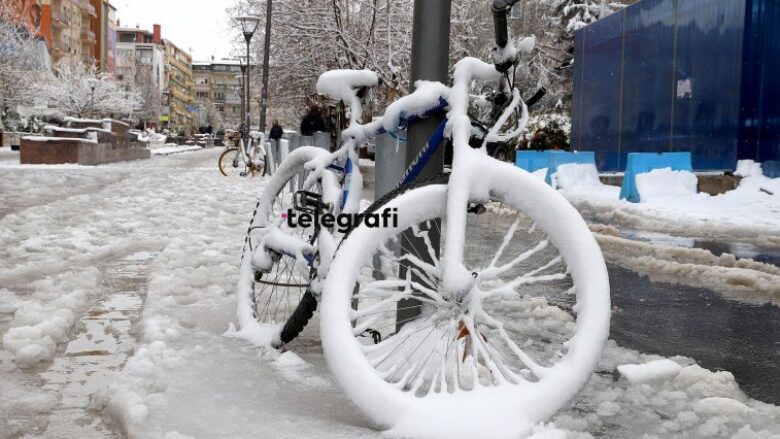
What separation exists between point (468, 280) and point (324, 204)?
990mm

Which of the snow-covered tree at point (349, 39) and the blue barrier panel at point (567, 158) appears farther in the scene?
the snow-covered tree at point (349, 39)

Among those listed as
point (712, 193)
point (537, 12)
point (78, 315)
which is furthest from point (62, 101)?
point (78, 315)

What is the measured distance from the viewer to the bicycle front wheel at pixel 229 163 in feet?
70.4

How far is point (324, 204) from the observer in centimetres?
360

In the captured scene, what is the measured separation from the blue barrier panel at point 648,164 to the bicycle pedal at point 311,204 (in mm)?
11295

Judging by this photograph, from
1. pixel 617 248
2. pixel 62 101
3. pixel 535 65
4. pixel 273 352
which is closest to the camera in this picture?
pixel 273 352

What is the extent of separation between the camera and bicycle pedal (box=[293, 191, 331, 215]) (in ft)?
11.8

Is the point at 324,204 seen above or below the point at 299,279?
above

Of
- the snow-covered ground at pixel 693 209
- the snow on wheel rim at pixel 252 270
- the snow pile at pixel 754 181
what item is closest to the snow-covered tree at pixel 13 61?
the snow-covered ground at pixel 693 209

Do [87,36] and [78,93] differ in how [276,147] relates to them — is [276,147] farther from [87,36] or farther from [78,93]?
[87,36]

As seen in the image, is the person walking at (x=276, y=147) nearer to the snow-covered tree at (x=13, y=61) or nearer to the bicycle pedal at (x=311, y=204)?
the bicycle pedal at (x=311, y=204)

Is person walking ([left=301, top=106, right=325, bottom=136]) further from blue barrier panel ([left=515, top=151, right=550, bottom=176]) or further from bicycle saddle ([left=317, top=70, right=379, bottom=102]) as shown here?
bicycle saddle ([left=317, top=70, right=379, bottom=102])

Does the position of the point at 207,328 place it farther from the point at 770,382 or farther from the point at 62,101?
the point at 62,101

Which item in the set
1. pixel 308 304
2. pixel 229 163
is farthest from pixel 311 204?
pixel 229 163
